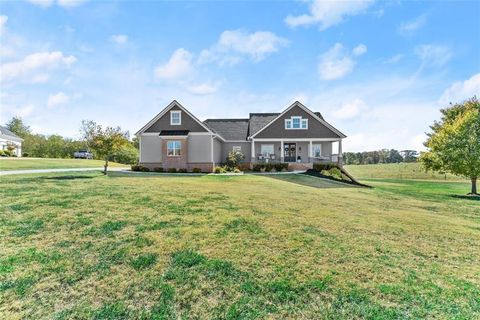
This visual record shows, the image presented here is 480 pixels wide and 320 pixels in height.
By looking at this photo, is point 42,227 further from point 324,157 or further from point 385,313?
point 324,157

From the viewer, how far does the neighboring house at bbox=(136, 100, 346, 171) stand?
28259mm

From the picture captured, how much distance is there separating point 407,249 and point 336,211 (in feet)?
12.8

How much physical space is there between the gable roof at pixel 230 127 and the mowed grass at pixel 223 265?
25203mm

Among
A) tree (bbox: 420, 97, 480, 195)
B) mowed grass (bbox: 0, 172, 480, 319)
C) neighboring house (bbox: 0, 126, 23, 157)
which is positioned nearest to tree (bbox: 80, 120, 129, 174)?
mowed grass (bbox: 0, 172, 480, 319)

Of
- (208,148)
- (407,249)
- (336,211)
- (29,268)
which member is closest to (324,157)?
(208,148)

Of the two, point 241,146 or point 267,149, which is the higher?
point 241,146

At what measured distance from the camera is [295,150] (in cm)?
3369

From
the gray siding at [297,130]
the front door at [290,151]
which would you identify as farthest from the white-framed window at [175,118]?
the front door at [290,151]

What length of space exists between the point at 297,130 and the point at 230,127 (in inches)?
350

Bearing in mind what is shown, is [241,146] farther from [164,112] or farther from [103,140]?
[103,140]

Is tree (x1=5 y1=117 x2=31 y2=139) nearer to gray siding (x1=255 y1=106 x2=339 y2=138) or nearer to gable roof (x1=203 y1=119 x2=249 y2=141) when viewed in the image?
gable roof (x1=203 y1=119 x2=249 y2=141)

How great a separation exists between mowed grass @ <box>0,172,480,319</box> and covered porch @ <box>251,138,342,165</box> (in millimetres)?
22403

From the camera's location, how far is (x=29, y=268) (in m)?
5.36

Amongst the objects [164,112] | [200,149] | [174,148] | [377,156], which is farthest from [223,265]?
[377,156]
